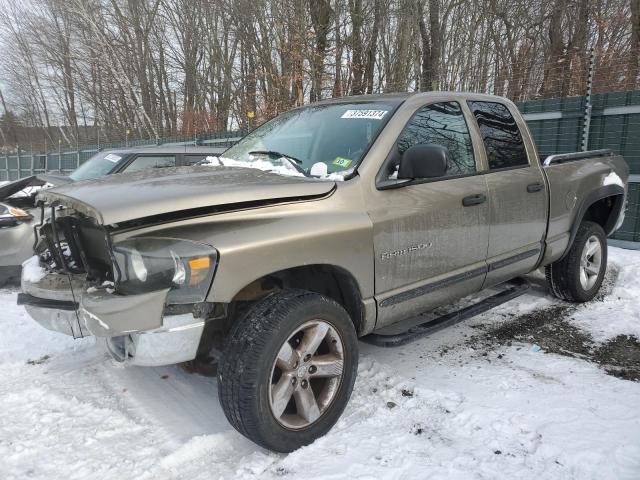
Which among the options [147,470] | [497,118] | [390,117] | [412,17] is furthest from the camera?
[412,17]

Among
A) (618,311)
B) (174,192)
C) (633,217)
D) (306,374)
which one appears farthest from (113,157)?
(633,217)

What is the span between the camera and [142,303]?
2.23 m

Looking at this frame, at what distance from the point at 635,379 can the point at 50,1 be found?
2885 centimetres

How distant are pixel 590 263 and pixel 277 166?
3.47 metres

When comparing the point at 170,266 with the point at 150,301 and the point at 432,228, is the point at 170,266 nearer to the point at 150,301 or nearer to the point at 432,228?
the point at 150,301

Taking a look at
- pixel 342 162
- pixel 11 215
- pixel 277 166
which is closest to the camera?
pixel 342 162

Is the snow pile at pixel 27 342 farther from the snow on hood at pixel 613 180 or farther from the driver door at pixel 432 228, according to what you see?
the snow on hood at pixel 613 180

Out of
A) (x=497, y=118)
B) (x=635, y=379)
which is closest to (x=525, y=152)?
(x=497, y=118)

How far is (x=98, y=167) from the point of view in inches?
261

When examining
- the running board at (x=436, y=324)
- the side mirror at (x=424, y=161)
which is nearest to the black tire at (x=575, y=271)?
the running board at (x=436, y=324)

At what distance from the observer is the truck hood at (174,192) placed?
2277 millimetres

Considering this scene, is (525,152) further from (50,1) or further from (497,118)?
(50,1)

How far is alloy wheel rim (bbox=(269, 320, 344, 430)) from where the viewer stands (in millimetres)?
2494

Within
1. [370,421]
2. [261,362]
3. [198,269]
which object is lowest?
[370,421]
